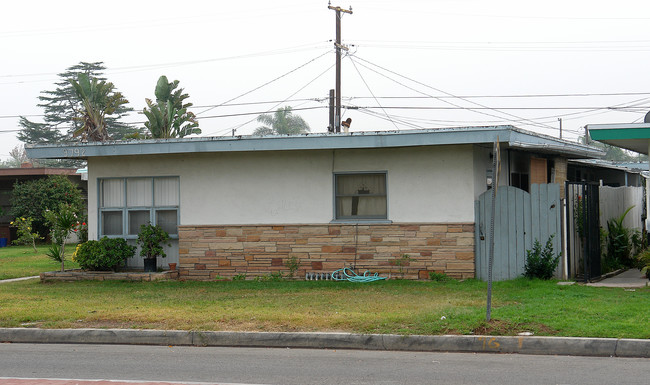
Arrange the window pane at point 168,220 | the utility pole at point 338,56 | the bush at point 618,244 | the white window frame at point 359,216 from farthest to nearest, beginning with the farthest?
the utility pole at point 338,56, the window pane at point 168,220, the bush at point 618,244, the white window frame at point 359,216

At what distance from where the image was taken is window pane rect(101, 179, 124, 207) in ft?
59.3

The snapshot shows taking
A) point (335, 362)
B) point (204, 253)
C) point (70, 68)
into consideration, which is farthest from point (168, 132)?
point (70, 68)

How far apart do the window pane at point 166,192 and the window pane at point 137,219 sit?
0.44m

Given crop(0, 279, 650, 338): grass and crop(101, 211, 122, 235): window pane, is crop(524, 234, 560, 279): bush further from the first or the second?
crop(101, 211, 122, 235): window pane

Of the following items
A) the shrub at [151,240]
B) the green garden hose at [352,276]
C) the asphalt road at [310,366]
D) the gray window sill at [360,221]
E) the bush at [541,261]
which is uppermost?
the gray window sill at [360,221]

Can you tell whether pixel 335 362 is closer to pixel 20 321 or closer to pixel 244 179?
pixel 20 321

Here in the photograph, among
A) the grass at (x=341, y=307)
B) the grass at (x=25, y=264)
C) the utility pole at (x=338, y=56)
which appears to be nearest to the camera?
the grass at (x=341, y=307)

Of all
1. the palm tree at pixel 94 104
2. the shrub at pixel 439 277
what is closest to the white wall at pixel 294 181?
the shrub at pixel 439 277

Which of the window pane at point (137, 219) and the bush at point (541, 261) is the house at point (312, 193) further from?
the bush at point (541, 261)

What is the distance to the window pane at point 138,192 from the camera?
1783 cm

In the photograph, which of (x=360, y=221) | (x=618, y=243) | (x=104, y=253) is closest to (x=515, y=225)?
(x=360, y=221)

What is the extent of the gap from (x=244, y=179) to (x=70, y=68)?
63.4 m

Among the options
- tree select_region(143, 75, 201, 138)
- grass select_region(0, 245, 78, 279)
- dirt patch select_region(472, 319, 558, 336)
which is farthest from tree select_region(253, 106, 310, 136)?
dirt patch select_region(472, 319, 558, 336)

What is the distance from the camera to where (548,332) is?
963cm
